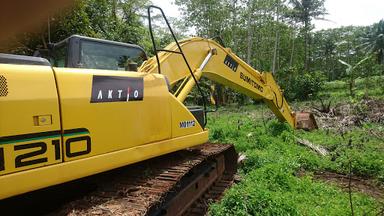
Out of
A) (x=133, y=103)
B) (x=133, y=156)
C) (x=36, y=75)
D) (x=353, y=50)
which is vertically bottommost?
(x=133, y=156)

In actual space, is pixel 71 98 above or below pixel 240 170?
above

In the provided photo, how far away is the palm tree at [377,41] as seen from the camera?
1966 inches

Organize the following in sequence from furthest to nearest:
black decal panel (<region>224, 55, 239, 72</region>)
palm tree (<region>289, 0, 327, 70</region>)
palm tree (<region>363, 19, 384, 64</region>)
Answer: palm tree (<region>363, 19, 384, 64</region>) → palm tree (<region>289, 0, 327, 70</region>) → black decal panel (<region>224, 55, 239, 72</region>)

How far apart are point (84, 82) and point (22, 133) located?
0.75 metres

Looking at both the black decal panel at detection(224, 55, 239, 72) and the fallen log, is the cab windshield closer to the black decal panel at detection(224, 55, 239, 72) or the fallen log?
the black decal panel at detection(224, 55, 239, 72)

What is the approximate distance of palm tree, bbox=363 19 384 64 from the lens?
49.9 m

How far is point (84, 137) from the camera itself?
131 inches

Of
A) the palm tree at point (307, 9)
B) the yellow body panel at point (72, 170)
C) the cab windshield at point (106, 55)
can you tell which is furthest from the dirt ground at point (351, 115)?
the palm tree at point (307, 9)

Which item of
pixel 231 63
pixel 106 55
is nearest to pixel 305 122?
pixel 231 63

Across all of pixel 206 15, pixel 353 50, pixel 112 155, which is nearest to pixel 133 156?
pixel 112 155

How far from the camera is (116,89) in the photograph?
3.70m

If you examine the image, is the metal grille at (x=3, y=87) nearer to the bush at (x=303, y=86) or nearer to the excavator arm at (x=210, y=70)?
the excavator arm at (x=210, y=70)

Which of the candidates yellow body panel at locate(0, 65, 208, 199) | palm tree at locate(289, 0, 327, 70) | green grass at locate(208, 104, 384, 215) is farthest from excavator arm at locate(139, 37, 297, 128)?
palm tree at locate(289, 0, 327, 70)

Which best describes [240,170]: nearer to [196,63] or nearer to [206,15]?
[196,63]
